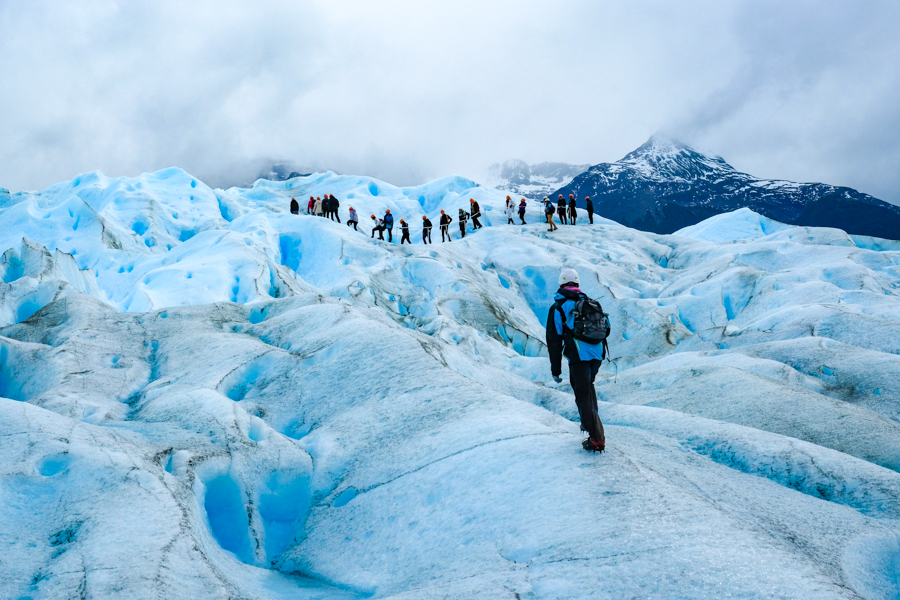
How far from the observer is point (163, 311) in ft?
39.0

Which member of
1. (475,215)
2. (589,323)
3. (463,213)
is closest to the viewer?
(589,323)

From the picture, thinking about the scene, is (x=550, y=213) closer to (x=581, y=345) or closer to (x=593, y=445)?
(x=581, y=345)

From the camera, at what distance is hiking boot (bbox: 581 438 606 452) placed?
193 inches

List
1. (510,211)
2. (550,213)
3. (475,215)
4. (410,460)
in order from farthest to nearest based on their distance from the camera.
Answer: (510,211) → (475,215) → (550,213) → (410,460)

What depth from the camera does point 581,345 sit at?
4.98 metres

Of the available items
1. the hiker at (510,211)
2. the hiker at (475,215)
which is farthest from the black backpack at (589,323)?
the hiker at (510,211)

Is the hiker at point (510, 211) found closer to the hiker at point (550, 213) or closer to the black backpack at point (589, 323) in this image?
the hiker at point (550, 213)

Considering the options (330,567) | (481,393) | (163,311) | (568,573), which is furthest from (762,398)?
(163,311)

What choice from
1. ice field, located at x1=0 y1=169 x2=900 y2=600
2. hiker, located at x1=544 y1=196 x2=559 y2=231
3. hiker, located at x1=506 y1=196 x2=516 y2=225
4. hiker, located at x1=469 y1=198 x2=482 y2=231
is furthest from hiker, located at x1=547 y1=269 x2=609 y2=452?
hiker, located at x1=506 y1=196 x2=516 y2=225

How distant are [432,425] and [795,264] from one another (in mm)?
25138

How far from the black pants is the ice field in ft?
0.86

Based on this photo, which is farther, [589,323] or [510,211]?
[510,211]

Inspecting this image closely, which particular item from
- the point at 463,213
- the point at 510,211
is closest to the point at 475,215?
the point at 510,211

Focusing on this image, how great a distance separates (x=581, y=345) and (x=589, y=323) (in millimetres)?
234
